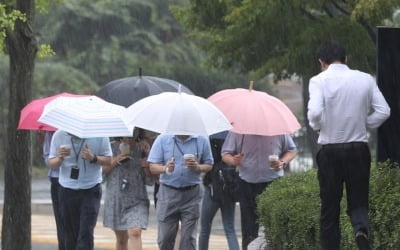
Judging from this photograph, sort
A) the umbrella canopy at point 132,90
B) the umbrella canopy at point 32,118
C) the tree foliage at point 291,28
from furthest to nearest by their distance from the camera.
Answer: the tree foliage at point 291,28 < the umbrella canopy at point 132,90 < the umbrella canopy at point 32,118

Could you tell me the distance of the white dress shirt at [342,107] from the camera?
816 cm

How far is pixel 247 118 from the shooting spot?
11062 millimetres

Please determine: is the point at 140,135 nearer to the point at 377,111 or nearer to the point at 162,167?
the point at 162,167

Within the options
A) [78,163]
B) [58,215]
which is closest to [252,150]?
[78,163]

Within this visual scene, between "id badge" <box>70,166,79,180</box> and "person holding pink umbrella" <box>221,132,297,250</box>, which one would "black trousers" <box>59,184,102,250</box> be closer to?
"id badge" <box>70,166,79,180</box>

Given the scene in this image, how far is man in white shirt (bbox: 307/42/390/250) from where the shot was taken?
26.8 feet

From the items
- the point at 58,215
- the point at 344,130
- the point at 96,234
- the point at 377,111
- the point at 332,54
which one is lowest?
the point at 96,234

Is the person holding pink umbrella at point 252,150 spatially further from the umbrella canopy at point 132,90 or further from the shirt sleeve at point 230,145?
the umbrella canopy at point 132,90

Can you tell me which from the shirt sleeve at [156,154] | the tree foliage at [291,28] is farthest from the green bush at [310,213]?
the tree foliage at [291,28]

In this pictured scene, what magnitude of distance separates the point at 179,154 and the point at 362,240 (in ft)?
9.88

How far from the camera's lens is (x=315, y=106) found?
320 inches

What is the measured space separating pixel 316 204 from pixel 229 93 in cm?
271

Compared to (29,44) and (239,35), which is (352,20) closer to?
(239,35)

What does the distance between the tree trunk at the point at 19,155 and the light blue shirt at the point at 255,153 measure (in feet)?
7.98
